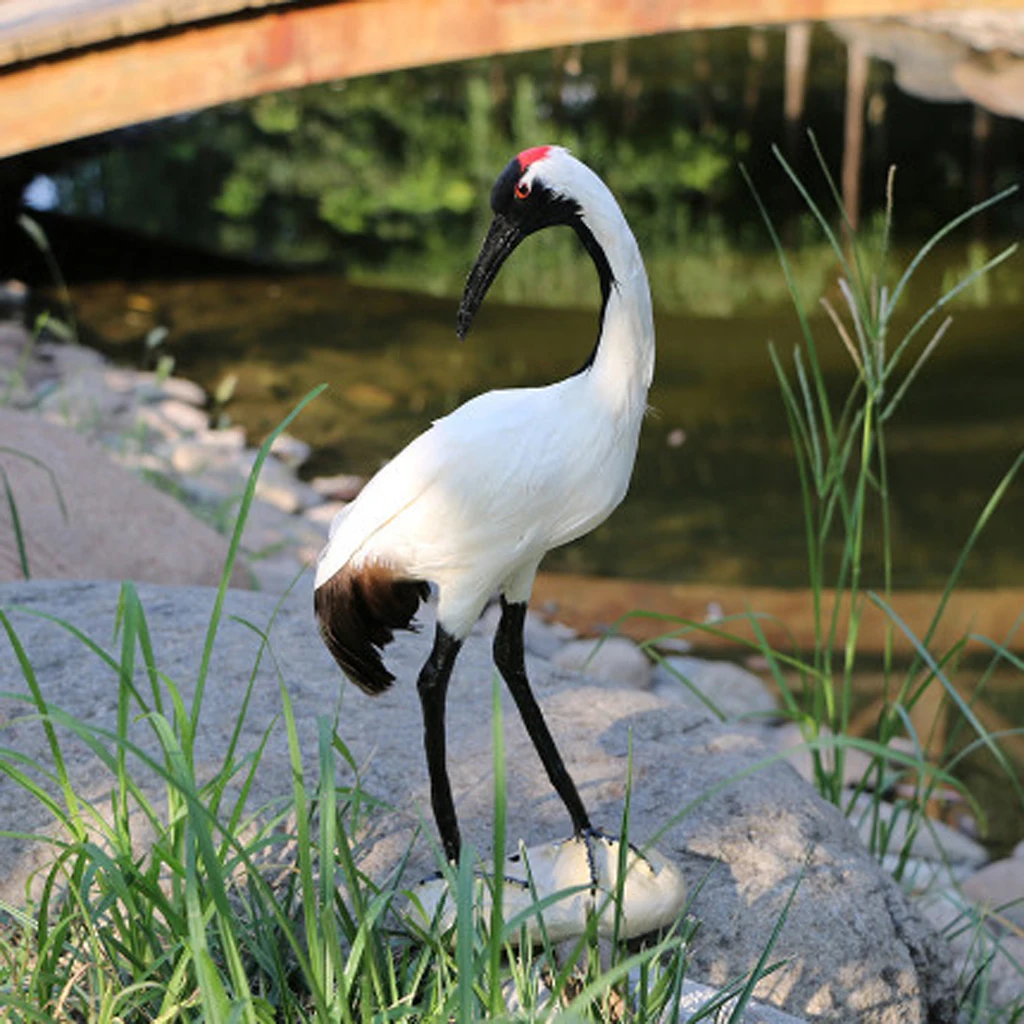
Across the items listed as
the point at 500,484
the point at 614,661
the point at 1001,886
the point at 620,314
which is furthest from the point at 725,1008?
the point at 614,661

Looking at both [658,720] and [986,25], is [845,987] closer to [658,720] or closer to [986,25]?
[658,720]

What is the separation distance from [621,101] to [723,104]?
1.88 ft

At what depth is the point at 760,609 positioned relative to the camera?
4441 millimetres

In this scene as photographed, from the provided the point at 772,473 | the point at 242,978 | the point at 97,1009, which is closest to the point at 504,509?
the point at 242,978

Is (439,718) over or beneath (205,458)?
over

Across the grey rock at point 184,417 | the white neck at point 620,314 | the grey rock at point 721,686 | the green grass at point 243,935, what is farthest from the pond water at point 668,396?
the white neck at point 620,314

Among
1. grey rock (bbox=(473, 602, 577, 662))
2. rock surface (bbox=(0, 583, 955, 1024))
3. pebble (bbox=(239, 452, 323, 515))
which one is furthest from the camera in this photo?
pebble (bbox=(239, 452, 323, 515))

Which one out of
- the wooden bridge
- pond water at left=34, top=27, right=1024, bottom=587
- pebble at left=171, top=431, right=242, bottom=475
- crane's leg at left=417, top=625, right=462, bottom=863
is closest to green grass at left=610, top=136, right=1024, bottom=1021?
pond water at left=34, top=27, right=1024, bottom=587

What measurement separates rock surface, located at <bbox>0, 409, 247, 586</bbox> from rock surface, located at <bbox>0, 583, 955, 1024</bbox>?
56cm

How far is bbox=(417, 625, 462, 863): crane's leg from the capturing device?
164 centimetres

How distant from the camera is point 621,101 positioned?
9008mm

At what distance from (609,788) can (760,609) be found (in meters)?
2.38

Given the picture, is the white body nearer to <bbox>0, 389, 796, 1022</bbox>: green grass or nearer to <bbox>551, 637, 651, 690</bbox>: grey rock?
<bbox>0, 389, 796, 1022</bbox>: green grass

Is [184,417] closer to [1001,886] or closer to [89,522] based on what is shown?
[89,522]
